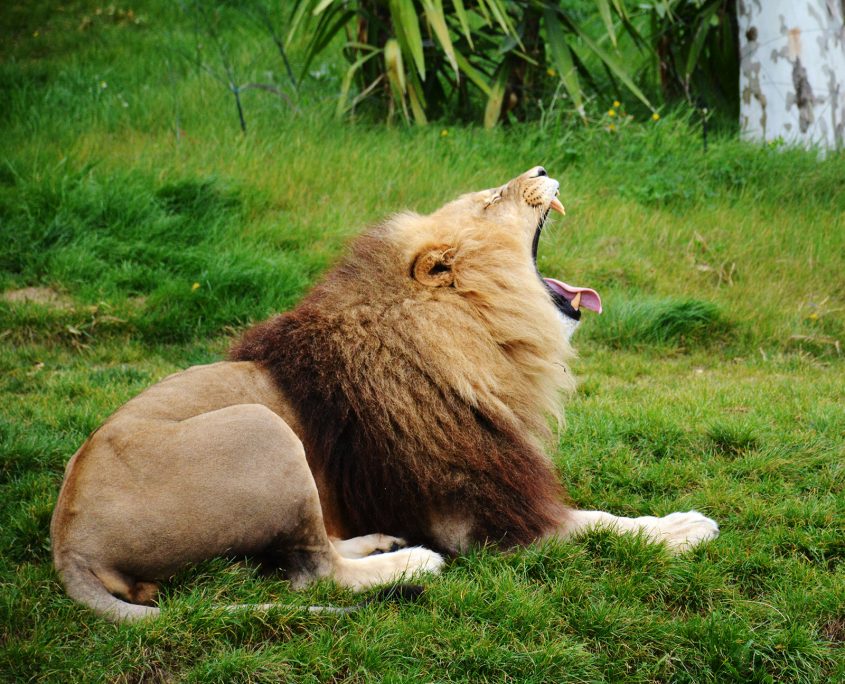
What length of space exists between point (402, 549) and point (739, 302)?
12.8ft

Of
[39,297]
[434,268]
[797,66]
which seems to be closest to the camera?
[434,268]

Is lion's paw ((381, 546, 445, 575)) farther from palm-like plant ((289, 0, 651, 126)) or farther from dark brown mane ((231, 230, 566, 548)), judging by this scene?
palm-like plant ((289, 0, 651, 126))

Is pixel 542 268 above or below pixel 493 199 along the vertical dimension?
below

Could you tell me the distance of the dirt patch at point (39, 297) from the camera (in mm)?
6153

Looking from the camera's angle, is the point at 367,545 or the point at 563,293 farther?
the point at 563,293

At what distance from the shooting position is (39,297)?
247 inches

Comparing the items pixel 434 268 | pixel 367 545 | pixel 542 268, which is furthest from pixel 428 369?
pixel 542 268

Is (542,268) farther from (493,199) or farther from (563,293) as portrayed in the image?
(493,199)

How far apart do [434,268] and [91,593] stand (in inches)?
60.6

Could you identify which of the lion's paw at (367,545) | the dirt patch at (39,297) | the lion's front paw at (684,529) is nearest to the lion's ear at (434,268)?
the lion's paw at (367,545)

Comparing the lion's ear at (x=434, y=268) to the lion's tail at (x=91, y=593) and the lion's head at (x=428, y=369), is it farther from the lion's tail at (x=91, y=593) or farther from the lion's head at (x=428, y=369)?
the lion's tail at (x=91, y=593)

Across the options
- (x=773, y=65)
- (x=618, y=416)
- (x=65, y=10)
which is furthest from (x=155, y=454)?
(x=65, y=10)

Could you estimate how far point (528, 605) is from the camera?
308 centimetres

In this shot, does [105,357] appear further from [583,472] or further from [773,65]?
[773,65]
